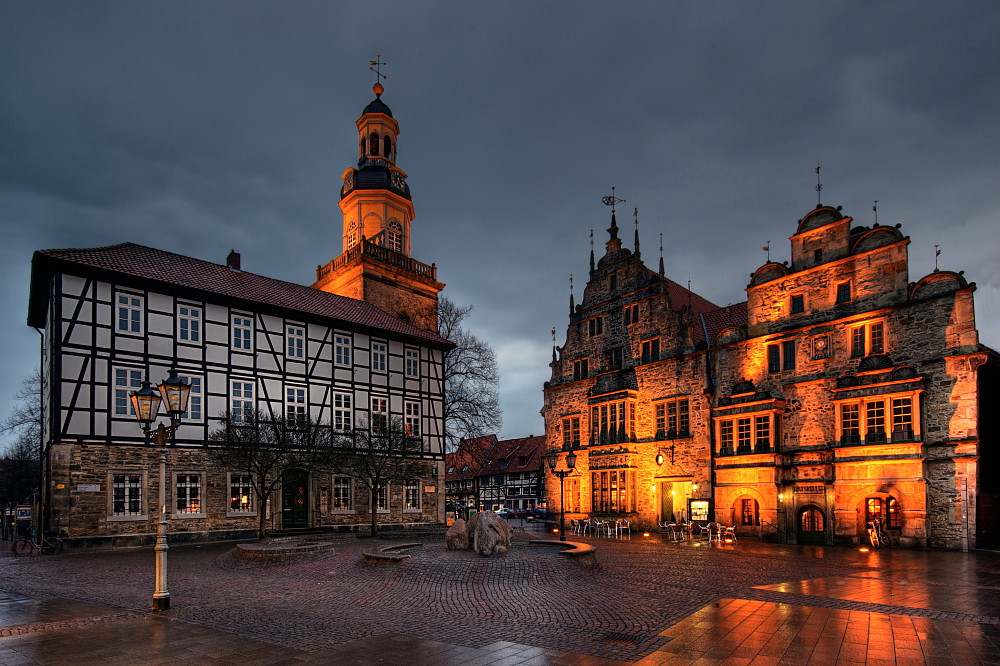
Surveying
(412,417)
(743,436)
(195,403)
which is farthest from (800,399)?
(195,403)

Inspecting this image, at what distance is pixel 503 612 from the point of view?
36.6 feet

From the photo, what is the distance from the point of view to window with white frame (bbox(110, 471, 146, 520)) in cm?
2502

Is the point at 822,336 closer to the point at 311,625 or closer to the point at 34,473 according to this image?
the point at 311,625

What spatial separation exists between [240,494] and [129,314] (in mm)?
9132

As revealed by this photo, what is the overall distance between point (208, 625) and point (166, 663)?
2384mm

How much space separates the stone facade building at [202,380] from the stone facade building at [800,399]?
10882mm

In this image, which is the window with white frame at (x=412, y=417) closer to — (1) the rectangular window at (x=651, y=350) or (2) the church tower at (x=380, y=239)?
(2) the church tower at (x=380, y=239)

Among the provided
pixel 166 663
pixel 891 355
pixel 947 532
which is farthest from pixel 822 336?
pixel 166 663

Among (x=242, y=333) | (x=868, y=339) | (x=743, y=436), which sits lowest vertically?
(x=743, y=436)

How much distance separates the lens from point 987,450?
25984mm

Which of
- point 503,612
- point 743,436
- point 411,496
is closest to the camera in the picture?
point 503,612

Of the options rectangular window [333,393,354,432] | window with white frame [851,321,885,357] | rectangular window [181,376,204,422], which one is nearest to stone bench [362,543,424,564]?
rectangular window [181,376,204,422]

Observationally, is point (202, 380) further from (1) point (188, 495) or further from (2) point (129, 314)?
(1) point (188, 495)

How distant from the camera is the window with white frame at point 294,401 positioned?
31266 mm
